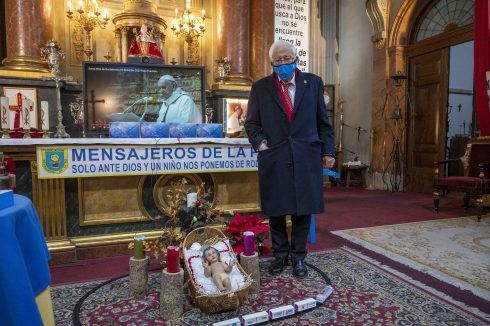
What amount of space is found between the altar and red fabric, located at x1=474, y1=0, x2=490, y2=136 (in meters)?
4.42

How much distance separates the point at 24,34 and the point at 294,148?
145 inches

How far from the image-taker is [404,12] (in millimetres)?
7395

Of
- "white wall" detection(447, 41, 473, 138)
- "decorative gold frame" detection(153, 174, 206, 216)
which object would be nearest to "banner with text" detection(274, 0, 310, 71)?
"decorative gold frame" detection(153, 174, 206, 216)

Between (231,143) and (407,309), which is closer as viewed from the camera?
(407,309)

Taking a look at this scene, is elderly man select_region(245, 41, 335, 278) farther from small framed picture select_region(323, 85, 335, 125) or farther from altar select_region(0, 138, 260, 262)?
small framed picture select_region(323, 85, 335, 125)

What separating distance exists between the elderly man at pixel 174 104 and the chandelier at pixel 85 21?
7.93 ft

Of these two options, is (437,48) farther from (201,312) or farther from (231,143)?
(201,312)

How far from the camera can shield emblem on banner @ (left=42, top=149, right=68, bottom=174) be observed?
279 cm

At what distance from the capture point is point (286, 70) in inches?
97.1

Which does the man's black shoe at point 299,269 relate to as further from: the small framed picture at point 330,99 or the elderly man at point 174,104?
the small framed picture at point 330,99

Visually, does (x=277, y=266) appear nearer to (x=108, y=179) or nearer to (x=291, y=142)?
(x=291, y=142)

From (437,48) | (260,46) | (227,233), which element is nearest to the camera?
(227,233)

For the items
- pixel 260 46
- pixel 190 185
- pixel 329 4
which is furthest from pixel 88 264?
pixel 329 4

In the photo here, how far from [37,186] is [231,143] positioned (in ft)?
5.62
